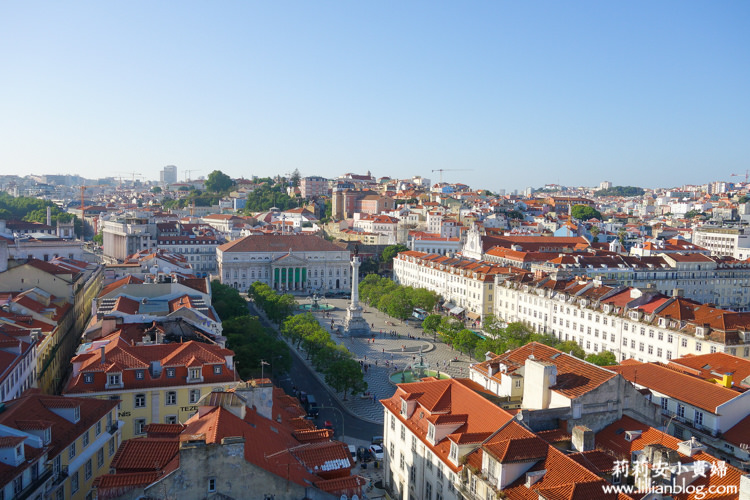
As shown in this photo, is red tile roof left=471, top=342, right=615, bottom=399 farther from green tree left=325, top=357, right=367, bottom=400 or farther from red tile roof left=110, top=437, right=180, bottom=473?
red tile roof left=110, top=437, right=180, bottom=473

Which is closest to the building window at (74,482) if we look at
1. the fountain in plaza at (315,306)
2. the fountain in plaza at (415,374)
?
the fountain in plaza at (415,374)

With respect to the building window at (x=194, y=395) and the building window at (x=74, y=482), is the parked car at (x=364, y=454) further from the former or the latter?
the building window at (x=74, y=482)

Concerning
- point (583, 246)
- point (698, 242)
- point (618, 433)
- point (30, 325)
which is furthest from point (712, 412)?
point (698, 242)

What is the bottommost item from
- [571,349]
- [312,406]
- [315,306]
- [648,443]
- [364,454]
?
[315,306]

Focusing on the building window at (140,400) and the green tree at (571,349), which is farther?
the green tree at (571,349)

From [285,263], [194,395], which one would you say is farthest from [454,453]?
[285,263]

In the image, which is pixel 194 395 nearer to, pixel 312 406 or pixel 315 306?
pixel 312 406
